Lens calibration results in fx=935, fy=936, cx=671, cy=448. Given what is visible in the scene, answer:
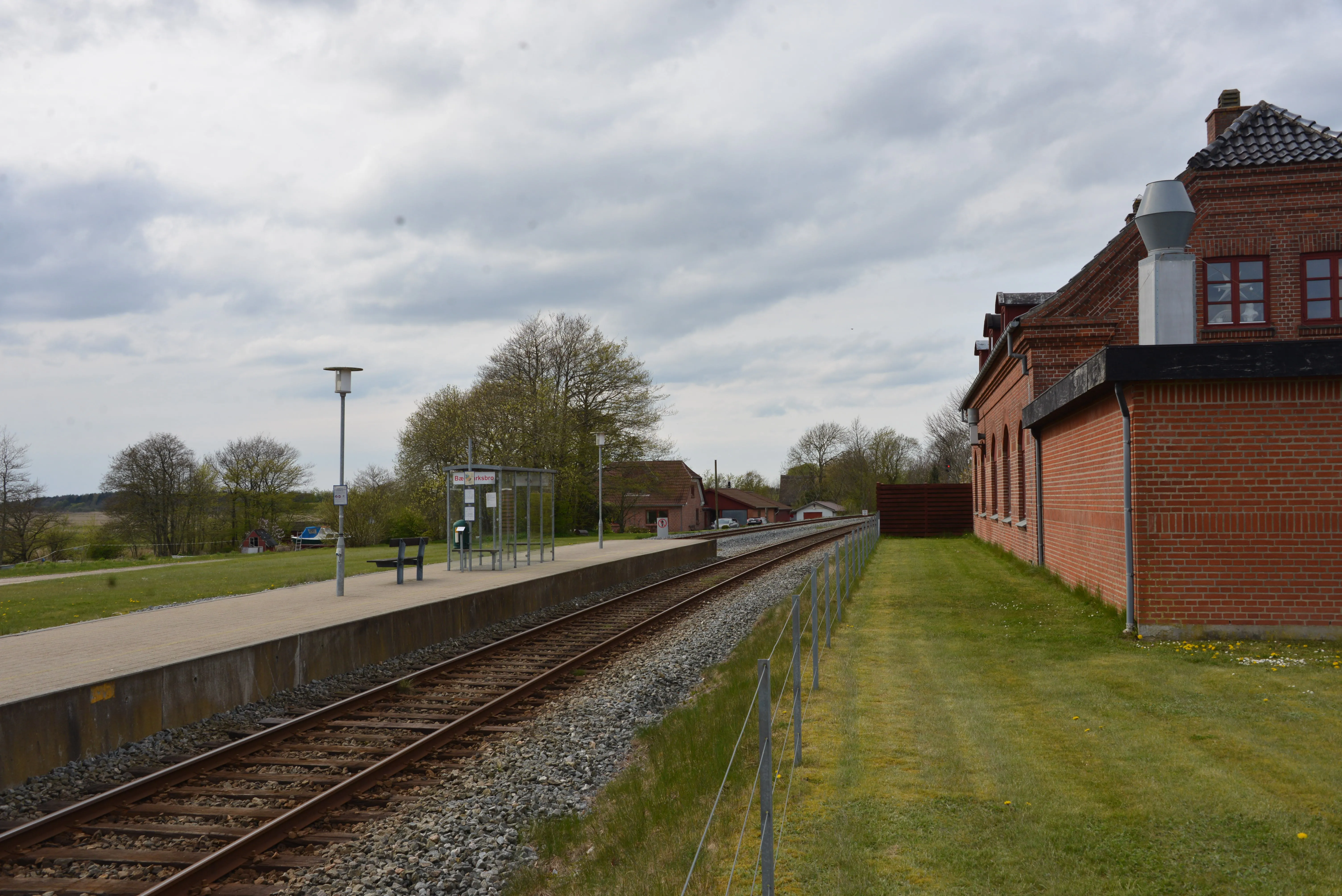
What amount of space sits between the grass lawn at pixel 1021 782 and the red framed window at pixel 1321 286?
1084 centimetres

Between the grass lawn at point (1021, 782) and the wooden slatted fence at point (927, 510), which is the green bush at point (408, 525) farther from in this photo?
the grass lawn at point (1021, 782)

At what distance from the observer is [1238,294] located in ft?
59.9

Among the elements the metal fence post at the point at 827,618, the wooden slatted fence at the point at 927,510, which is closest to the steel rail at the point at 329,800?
the metal fence post at the point at 827,618

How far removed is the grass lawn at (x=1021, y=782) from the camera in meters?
4.55

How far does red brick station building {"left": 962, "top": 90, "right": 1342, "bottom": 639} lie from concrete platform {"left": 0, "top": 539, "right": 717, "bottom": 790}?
944 cm

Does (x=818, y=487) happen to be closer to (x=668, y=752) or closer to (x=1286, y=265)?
(x=1286, y=265)

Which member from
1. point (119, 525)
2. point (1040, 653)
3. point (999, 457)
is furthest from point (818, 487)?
point (1040, 653)

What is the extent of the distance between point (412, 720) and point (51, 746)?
2.90 metres

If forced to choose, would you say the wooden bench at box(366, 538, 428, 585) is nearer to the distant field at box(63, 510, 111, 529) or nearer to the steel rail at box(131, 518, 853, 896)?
the steel rail at box(131, 518, 853, 896)

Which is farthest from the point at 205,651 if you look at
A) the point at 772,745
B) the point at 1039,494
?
the point at 1039,494

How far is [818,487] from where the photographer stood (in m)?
109

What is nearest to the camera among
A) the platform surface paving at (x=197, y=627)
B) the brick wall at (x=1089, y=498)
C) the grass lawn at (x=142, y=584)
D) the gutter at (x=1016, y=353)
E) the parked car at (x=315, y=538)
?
the platform surface paving at (x=197, y=627)

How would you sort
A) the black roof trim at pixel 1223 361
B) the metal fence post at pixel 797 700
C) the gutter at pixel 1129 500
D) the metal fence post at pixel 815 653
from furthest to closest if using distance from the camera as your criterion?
the gutter at pixel 1129 500 → the black roof trim at pixel 1223 361 → the metal fence post at pixel 815 653 → the metal fence post at pixel 797 700

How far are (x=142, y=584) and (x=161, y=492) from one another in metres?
44.5
